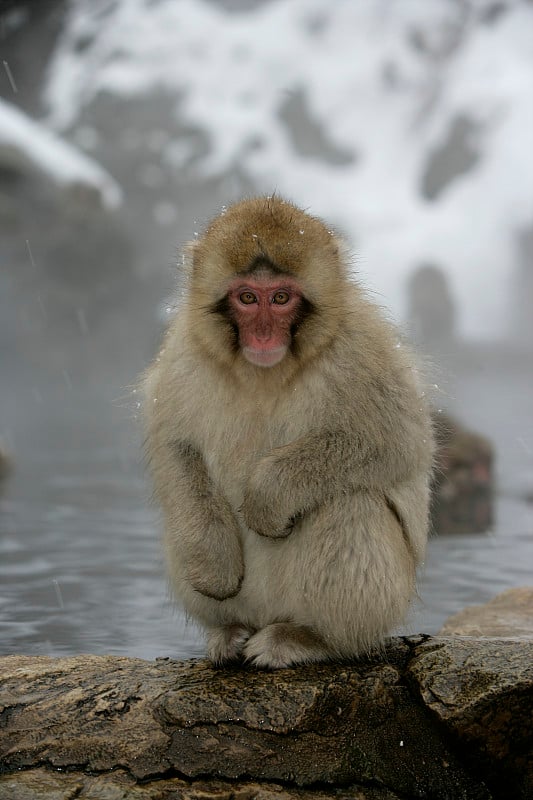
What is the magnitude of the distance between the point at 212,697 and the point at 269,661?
210mm

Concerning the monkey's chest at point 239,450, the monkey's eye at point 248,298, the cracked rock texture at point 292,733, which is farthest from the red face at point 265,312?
the cracked rock texture at point 292,733

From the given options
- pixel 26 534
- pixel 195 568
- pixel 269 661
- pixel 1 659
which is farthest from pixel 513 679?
pixel 26 534

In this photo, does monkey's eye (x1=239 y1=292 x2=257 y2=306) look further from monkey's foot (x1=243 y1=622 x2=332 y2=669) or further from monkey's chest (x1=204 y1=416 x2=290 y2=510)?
monkey's foot (x1=243 y1=622 x2=332 y2=669)

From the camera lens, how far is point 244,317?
8.93 feet

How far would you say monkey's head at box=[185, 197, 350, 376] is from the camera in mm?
2684

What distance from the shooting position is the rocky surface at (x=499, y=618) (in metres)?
4.00

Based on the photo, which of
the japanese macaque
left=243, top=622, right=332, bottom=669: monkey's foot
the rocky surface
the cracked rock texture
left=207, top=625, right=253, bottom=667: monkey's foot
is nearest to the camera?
the cracked rock texture

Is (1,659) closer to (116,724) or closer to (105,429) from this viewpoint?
(116,724)

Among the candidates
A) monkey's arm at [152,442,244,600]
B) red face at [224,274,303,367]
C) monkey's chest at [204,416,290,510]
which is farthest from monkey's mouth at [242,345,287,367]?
monkey's arm at [152,442,244,600]

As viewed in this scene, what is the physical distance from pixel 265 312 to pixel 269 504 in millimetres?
550

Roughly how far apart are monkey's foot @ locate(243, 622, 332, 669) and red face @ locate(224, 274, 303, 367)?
32.4 inches

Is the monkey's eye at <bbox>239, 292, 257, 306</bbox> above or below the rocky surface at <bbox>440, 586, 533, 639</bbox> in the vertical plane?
above

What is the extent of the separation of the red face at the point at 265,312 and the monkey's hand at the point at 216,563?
1.80 ft

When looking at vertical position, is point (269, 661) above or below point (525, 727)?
above
